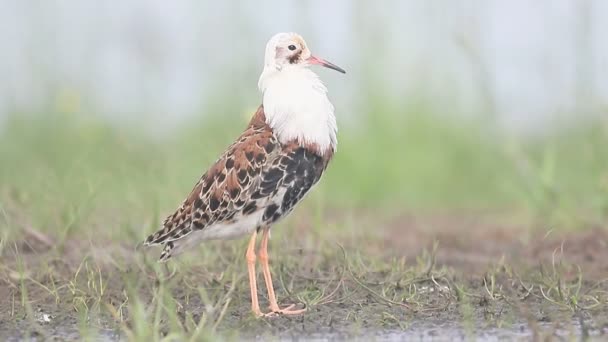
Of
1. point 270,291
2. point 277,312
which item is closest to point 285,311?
point 277,312

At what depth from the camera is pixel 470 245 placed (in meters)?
8.12

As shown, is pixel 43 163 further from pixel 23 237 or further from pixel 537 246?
pixel 537 246

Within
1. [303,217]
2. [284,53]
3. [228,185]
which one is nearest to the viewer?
[228,185]

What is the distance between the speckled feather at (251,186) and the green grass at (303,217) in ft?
1.02

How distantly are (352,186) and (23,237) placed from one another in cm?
383

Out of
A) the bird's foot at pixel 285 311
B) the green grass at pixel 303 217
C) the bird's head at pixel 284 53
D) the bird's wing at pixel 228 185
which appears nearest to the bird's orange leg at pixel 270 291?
the bird's foot at pixel 285 311

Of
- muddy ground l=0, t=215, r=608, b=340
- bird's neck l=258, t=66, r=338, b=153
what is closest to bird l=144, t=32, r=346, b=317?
bird's neck l=258, t=66, r=338, b=153

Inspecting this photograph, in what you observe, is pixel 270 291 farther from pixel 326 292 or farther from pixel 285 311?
pixel 326 292

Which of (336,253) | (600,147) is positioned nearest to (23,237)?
(336,253)

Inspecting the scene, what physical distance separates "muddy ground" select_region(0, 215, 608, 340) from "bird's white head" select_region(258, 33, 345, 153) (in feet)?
2.25

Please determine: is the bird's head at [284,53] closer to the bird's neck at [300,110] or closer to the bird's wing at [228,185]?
the bird's neck at [300,110]

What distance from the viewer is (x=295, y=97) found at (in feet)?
19.4

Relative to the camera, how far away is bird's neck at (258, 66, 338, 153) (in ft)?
19.2

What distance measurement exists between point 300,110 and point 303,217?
2604mm
